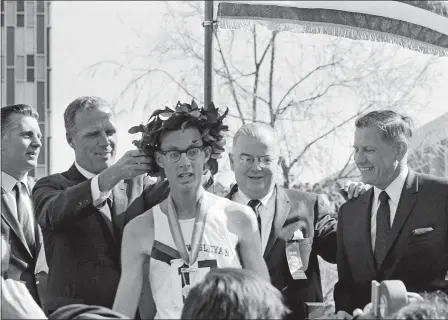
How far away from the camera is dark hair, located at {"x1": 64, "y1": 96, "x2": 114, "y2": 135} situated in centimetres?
544

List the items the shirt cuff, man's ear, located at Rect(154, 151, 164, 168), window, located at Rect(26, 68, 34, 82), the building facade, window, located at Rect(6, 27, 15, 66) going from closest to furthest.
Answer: man's ear, located at Rect(154, 151, 164, 168), the shirt cuff, the building facade, window, located at Rect(6, 27, 15, 66), window, located at Rect(26, 68, 34, 82)

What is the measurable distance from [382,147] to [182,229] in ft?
4.89

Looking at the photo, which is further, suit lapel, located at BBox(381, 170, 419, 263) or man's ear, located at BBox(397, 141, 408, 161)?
man's ear, located at BBox(397, 141, 408, 161)

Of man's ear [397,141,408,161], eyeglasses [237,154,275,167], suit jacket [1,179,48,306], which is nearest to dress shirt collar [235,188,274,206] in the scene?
eyeglasses [237,154,275,167]

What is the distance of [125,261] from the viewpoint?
14.5 feet

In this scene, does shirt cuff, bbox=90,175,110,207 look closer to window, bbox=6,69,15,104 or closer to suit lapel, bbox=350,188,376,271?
suit lapel, bbox=350,188,376,271

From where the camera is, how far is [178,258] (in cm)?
433

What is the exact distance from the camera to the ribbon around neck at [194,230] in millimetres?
4324

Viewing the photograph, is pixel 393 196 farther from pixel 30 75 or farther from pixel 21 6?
pixel 21 6

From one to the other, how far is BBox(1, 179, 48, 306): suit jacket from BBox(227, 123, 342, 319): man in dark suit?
1.26m

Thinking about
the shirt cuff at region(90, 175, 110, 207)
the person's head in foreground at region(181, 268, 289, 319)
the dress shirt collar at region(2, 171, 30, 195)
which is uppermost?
the dress shirt collar at region(2, 171, 30, 195)

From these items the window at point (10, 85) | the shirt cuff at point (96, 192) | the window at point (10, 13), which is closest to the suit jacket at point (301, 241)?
the shirt cuff at point (96, 192)

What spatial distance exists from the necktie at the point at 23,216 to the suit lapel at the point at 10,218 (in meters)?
0.06

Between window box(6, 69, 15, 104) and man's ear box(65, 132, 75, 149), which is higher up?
window box(6, 69, 15, 104)
